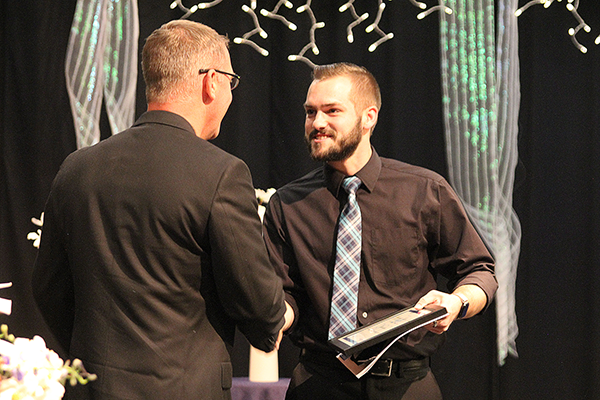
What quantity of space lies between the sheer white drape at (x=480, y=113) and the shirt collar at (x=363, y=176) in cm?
139

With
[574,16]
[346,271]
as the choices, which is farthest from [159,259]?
[574,16]

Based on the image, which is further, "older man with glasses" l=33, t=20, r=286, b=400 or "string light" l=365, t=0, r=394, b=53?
"string light" l=365, t=0, r=394, b=53

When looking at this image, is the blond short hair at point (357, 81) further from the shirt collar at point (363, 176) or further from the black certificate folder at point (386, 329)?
the black certificate folder at point (386, 329)

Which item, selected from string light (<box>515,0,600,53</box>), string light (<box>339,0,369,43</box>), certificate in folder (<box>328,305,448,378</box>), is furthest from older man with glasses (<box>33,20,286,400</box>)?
string light (<box>515,0,600,53</box>)

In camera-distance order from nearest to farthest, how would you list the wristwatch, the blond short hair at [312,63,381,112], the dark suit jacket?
1. the dark suit jacket
2. the wristwatch
3. the blond short hair at [312,63,381,112]

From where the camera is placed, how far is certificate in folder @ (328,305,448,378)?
A: 4.90 feet

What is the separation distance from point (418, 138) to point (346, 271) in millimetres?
1638

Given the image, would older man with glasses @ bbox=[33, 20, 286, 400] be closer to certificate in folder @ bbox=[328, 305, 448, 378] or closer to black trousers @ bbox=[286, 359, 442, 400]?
certificate in folder @ bbox=[328, 305, 448, 378]

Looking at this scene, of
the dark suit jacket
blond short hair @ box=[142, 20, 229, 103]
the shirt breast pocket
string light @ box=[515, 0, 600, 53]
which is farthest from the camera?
string light @ box=[515, 0, 600, 53]

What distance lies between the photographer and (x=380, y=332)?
152 centimetres

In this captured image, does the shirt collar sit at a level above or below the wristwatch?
above

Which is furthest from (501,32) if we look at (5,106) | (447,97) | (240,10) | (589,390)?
(5,106)

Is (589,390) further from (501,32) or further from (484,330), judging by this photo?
(501,32)

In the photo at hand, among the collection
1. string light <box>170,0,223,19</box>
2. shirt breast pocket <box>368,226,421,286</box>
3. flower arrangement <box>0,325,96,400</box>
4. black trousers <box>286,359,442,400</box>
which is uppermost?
string light <box>170,0,223,19</box>
